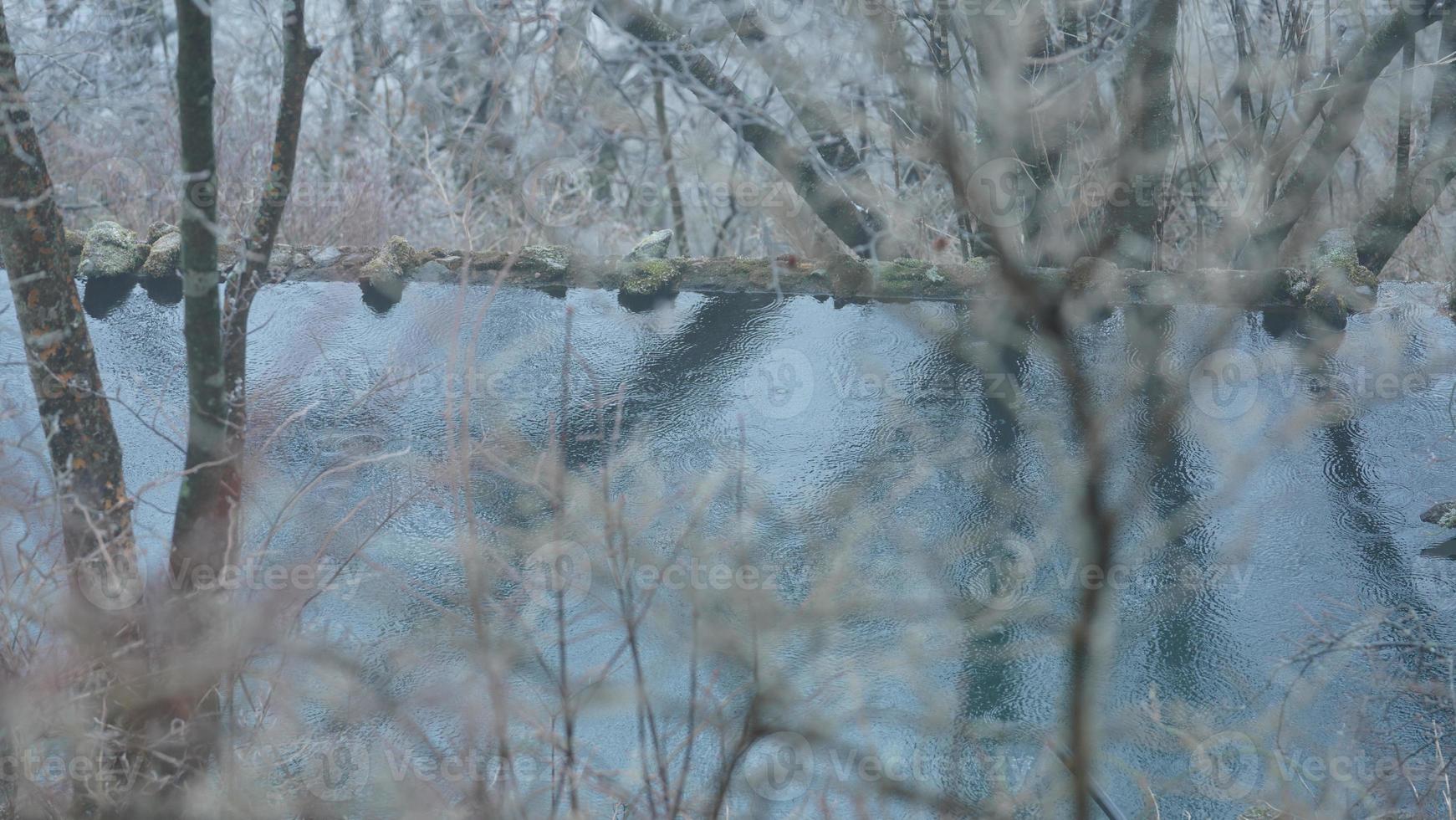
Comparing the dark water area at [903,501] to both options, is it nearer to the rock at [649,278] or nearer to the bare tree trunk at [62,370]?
the rock at [649,278]

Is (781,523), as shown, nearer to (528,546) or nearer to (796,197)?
(528,546)

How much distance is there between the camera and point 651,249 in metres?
8.05

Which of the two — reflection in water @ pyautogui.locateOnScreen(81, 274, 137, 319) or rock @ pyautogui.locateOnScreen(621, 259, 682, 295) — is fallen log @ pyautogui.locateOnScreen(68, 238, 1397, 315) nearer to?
rock @ pyautogui.locateOnScreen(621, 259, 682, 295)

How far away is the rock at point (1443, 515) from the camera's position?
222 inches

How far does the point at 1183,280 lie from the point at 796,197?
12.5ft

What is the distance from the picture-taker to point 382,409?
6.69 meters

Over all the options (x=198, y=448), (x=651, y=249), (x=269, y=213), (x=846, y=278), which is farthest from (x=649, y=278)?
(x=198, y=448)

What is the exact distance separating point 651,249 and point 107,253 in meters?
3.57

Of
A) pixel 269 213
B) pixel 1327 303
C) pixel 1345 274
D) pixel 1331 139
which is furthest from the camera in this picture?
pixel 1331 139

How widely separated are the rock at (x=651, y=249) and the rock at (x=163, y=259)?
2.99 meters

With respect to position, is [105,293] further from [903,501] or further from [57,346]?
[903,501]

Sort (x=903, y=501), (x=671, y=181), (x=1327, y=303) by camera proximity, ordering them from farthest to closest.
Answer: (x=671, y=181), (x=1327, y=303), (x=903, y=501)

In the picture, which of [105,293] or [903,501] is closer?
[903,501]

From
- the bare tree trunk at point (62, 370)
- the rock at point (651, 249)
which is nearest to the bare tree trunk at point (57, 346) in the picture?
the bare tree trunk at point (62, 370)
